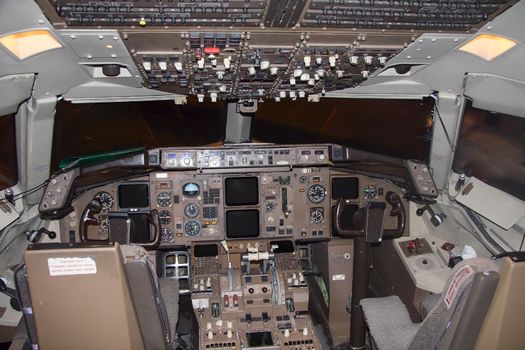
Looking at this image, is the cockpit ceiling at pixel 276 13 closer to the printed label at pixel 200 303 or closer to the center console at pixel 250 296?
the center console at pixel 250 296

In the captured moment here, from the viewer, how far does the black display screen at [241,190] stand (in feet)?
14.6

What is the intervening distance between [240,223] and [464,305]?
8.90 ft

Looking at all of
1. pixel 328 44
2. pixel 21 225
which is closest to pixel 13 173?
pixel 21 225

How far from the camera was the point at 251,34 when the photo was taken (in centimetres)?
231

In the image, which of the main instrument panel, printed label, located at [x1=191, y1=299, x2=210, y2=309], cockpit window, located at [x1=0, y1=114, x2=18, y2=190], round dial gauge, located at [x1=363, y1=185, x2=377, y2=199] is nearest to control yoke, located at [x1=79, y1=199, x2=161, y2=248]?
the main instrument panel

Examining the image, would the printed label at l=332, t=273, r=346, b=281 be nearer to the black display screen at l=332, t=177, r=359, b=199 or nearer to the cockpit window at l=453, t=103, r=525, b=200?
the black display screen at l=332, t=177, r=359, b=199

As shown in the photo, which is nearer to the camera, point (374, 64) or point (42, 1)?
point (42, 1)

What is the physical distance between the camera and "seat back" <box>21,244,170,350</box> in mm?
2053

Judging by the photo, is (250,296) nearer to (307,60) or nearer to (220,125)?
(307,60)

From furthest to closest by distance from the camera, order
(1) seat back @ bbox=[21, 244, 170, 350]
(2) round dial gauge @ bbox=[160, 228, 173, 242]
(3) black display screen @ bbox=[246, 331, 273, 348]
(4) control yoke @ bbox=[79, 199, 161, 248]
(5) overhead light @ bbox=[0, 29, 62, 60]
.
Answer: (2) round dial gauge @ bbox=[160, 228, 173, 242]
(3) black display screen @ bbox=[246, 331, 273, 348]
(4) control yoke @ bbox=[79, 199, 161, 248]
(5) overhead light @ bbox=[0, 29, 62, 60]
(1) seat back @ bbox=[21, 244, 170, 350]

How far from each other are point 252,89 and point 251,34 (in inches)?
49.4

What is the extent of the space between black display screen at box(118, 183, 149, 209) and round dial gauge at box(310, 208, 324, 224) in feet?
5.10

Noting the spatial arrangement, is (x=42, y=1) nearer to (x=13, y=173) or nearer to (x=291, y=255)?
(x=13, y=173)

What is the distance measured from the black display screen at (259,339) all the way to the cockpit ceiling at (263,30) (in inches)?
77.3
